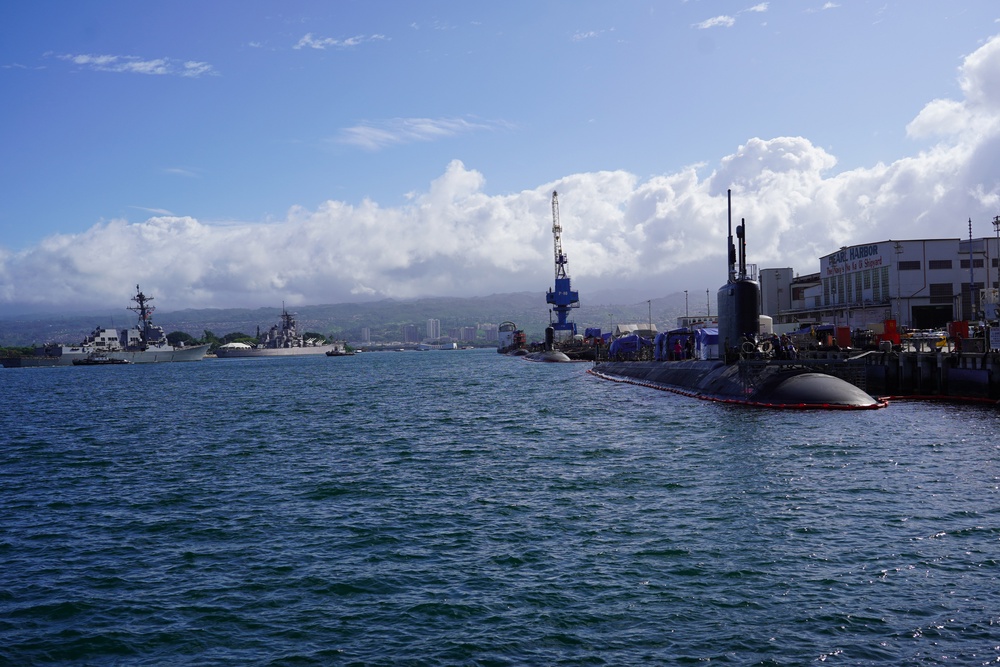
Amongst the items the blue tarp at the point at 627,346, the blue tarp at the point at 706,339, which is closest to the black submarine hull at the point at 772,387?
the blue tarp at the point at 706,339

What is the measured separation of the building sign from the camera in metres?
85.2

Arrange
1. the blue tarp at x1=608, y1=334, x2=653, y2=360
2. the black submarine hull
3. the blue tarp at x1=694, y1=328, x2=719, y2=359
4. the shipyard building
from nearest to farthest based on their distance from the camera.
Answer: the black submarine hull
the blue tarp at x1=694, y1=328, x2=719, y2=359
the shipyard building
the blue tarp at x1=608, y1=334, x2=653, y2=360

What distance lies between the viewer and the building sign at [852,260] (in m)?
85.2

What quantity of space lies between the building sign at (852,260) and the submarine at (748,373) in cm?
4132

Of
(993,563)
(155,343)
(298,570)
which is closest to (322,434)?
(298,570)

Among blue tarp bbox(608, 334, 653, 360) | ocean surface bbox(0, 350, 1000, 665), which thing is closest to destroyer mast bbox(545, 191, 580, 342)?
blue tarp bbox(608, 334, 653, 360)

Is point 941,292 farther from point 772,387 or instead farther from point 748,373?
point 772,387

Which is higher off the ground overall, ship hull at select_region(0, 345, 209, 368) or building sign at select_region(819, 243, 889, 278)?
building sign at select_region(819, 243, 889, 278)

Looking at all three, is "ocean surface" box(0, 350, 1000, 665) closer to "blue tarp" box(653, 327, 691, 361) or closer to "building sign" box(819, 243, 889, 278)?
"blue tarp" box(653, 327, 691, 361)

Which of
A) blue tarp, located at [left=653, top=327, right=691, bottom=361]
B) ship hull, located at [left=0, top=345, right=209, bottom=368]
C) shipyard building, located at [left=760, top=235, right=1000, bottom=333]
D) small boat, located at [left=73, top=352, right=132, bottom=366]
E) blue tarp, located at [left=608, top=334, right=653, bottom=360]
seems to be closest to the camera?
blue tarp, located at [left=653, top=327, right=691, bottom=361]

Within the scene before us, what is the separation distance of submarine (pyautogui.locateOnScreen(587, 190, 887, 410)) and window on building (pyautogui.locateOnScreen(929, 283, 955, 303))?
41.4 metres

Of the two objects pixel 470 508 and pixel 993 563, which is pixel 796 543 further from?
pixel 470 508

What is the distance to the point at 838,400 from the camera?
3850cm

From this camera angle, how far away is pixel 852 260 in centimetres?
9100
